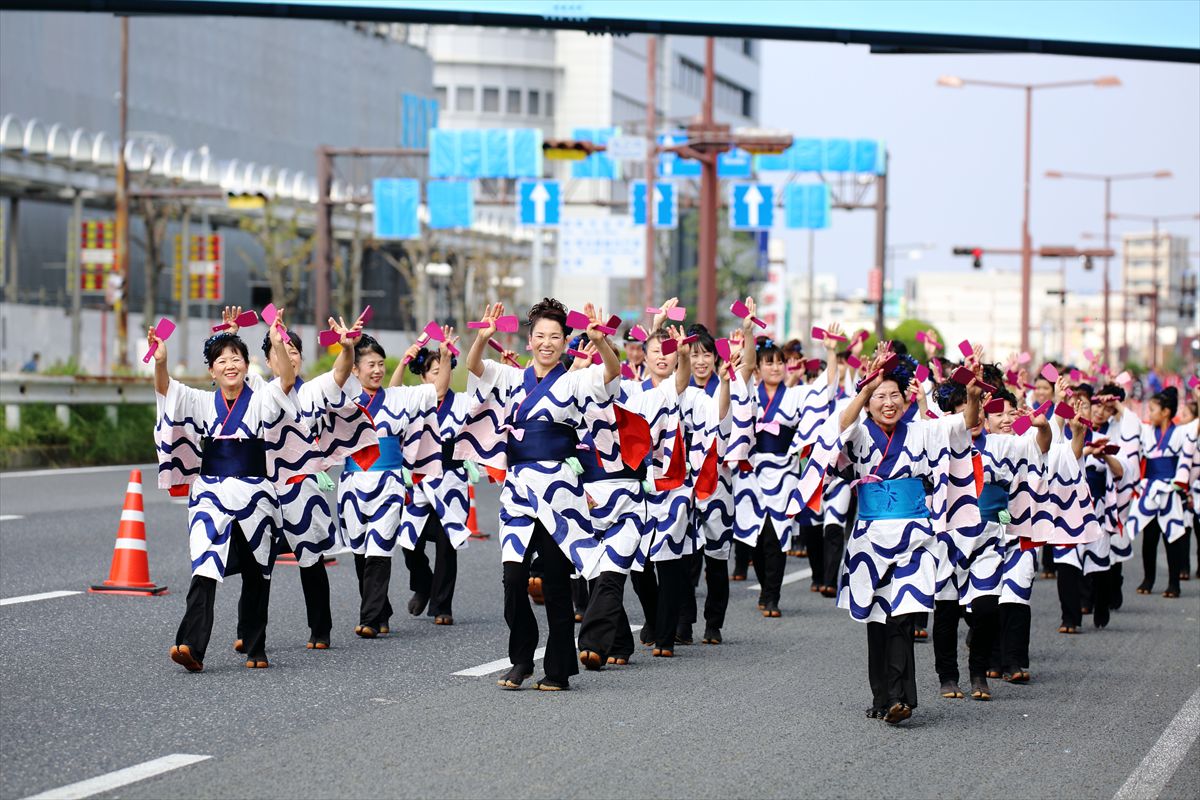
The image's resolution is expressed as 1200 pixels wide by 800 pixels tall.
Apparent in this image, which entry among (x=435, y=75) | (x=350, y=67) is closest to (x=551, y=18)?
(x=350, y=67)

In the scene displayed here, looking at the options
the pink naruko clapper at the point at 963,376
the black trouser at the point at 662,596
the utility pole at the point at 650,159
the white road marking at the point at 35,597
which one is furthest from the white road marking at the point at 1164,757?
the utility pole at the point at 650,159

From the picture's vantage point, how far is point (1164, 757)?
7.43 m

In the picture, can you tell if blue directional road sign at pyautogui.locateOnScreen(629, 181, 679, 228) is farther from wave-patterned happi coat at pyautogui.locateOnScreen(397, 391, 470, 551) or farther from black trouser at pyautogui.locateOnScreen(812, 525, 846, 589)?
wave-patterned happi coat at pyautogui.locateOnScreen(397, 391, 470, 551)

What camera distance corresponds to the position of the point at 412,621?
36.4ft

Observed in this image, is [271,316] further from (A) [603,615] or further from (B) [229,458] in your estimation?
(A) [603,615]

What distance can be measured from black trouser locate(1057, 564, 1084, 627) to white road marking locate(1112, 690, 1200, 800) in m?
2.64

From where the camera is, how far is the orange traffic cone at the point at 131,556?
1177 cm

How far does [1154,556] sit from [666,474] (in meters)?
6.37

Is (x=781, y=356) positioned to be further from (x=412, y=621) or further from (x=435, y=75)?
(x=435, y=75)

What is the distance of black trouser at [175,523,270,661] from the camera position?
8.66m

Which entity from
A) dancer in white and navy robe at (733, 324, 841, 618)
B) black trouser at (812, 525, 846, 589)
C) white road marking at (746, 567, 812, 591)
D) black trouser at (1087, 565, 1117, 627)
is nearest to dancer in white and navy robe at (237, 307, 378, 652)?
dancer in white and navy robe at (733, 324, 841, 618)

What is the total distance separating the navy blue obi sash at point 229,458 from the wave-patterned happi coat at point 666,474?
213cm

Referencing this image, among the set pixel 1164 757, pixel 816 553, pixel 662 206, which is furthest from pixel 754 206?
pixel 1164 757

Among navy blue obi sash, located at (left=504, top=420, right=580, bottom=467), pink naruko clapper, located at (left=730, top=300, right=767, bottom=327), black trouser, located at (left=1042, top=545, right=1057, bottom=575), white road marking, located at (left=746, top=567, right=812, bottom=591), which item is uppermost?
pink naruko clapper, located at (left=730, top=300, right=767, bottom=327)
